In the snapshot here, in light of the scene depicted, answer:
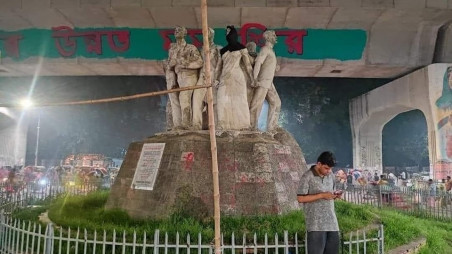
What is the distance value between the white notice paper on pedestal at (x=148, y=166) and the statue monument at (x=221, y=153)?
0.06ft

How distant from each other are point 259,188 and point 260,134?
1223mm

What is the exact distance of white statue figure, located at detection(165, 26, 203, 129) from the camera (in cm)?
682

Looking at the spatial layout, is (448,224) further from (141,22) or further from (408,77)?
(141,22)

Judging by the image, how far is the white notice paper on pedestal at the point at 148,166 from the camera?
19.8 feet

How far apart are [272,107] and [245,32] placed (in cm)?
813

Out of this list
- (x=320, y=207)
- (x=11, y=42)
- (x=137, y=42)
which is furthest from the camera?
(x=11, y=42)

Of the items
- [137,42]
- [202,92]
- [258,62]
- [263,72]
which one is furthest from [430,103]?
[137,42]

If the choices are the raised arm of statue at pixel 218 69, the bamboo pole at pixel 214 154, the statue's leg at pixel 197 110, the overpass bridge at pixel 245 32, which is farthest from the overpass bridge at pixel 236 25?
the bamboo pole at pixel 214 154

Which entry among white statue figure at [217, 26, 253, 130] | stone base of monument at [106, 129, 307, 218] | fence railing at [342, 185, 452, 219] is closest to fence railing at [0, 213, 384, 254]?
stone base of monument at [106, 129, 307, 218]

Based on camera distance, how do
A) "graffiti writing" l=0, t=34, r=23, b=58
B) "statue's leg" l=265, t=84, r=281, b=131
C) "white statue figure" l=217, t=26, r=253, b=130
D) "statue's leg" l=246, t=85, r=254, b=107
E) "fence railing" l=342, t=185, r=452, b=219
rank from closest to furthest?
"white statue figure" l=217, t=26, r=253, b=130
"statue's leg" l=246, t=85, r=254, b=107
"statue's leg" l=265, t=84, r=281, b=131
"fence railing" l=342, t=185, r=452, b=219
"graffiti writing" l=0, t=34, r=23, b=58

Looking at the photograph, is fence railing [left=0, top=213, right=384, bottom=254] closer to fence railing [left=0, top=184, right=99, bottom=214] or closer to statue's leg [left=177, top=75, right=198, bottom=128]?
statue's leg [left=177, top=75, right=198, bottom=128]

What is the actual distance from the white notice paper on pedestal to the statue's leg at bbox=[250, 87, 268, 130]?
189cm

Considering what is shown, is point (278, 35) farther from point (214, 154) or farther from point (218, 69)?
point (214, 154)

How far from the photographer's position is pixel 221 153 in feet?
19.9
